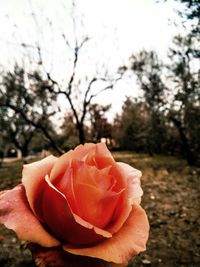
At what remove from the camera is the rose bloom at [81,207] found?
0.62 metres

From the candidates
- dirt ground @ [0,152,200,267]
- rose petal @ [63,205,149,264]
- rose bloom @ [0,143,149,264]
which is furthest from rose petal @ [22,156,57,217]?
dirt ground @ [0,152,200,267]

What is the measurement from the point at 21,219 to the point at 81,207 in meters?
0.11

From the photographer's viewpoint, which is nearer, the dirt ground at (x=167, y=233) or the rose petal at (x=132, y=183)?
the rose petal at (x=132, y=183)

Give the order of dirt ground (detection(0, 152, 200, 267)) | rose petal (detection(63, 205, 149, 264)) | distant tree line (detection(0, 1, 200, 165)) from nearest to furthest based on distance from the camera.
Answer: rose petal (detection(63, 205, 149, 264)) < dirt ground (detection(0, 152, 200, 267)) < distant tree line (detection(0, 1, 200, 165))

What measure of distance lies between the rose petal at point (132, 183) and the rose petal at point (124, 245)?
4cm

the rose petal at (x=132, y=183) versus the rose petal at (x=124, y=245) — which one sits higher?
the rose petal at (x=132, y=183)

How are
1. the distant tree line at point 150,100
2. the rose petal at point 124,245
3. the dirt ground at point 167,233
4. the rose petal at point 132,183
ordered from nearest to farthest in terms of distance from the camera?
1. the rose petal at point 124,245
2. the rose petal at point 132,183
3. the dirt ground at point 167,233
4. the distant tree line at point 150,100

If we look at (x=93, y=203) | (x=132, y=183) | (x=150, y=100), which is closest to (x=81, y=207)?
(x=93, y=203)

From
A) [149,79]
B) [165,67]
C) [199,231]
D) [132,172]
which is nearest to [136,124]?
[149,79]

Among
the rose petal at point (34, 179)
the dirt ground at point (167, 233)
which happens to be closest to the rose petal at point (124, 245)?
the rose petal at point (34, 179)

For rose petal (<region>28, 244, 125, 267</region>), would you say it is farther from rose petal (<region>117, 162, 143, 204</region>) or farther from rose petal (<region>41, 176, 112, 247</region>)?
rose petal (<region>117, 162, 143, 204</region>)

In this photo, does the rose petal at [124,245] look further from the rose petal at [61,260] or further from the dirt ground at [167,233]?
the dirt ground at [167,233]

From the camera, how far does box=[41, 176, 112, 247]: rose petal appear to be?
24.7 inches

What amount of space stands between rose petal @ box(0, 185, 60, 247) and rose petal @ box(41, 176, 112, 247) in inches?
0.9
